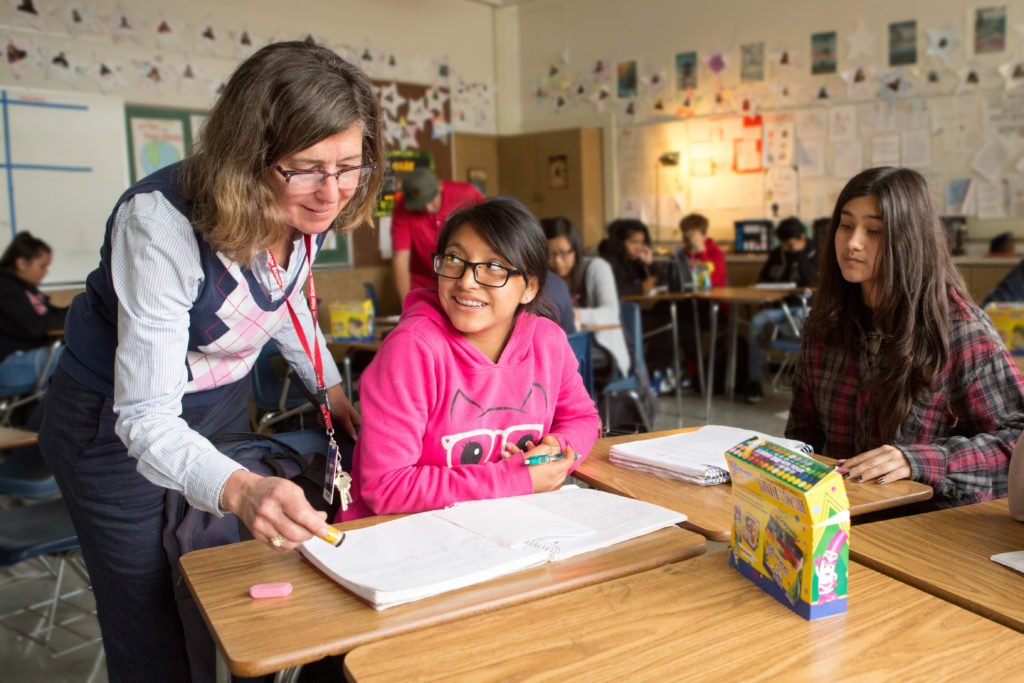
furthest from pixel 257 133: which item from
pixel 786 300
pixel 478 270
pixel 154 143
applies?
pixel 786 300

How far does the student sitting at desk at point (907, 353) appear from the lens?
5.08 feet

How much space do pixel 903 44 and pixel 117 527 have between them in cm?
658

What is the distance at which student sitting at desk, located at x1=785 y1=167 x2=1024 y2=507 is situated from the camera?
155 cm

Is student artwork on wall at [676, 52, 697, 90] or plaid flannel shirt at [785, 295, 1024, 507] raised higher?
student artwork on wall at [676, 52, 697, 90]

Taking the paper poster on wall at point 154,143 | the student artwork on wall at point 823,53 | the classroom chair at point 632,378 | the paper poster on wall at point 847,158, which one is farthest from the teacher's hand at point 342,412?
the student artwork on wall at point 823,53

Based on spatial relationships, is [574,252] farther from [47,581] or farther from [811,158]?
[811,158]

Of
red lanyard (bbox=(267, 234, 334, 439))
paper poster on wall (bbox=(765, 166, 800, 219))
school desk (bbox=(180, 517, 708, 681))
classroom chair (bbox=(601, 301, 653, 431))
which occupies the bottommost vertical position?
classroom chair (bbox=(601, 301, 653, 431))

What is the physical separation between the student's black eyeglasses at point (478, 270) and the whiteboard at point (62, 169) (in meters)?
4.32

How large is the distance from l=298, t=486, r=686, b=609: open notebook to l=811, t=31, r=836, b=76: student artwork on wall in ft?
20.7

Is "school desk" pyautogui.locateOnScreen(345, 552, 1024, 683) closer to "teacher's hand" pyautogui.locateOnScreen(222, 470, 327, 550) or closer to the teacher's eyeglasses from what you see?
"teacher's hand" pyautogui.locateOnScreen(222, 470, 327, 550)

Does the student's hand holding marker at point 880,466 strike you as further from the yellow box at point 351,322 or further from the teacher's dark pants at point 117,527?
the yellow box at point 351,322

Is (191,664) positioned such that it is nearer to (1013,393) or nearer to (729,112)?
(1013,393)

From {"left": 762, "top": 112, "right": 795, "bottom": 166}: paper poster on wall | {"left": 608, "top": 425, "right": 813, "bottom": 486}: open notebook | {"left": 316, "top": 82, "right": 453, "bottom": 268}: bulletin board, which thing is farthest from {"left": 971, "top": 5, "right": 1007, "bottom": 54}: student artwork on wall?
{"left": 608, "top": 425, "right": 813, "bottom": 486}: open notebook

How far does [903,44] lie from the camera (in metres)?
6.35
